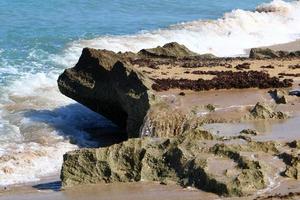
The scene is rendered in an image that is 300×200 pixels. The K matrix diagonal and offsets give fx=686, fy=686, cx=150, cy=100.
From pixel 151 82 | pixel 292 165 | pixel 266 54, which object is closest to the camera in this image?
pixel 292 165

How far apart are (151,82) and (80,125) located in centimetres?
334

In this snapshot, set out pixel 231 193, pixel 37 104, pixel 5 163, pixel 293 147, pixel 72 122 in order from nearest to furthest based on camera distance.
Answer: pixel 231 193 < pixel 293 147 < pixel 5 163 < pixel 72 122 < pixel 37 104

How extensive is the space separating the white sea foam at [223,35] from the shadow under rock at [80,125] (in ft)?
29.6

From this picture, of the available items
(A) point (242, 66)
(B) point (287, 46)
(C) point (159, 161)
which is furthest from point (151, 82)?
(B) point (287, 46)

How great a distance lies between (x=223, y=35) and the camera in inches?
1341

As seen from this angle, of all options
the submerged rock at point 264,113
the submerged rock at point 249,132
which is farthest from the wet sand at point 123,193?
the submerged rock at point 264,113

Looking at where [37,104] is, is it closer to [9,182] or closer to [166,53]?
[166,53]

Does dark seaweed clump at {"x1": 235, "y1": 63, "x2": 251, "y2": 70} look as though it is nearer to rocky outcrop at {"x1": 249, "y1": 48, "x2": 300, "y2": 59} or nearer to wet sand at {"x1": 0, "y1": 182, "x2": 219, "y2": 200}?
rocky outcrop at {"x1": 249, "y1": 48, "x2": 300, "y2": 59}

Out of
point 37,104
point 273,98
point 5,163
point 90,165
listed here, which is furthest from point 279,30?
point 90,165

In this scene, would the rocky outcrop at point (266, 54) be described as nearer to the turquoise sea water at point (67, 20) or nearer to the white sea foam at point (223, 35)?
the turquoise sea water at point (67, 20)

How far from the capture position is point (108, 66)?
16031 millimetres

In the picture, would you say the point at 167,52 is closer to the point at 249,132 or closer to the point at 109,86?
the point at 109,86

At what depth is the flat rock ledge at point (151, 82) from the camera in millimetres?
13164

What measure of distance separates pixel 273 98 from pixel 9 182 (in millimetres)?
5593
